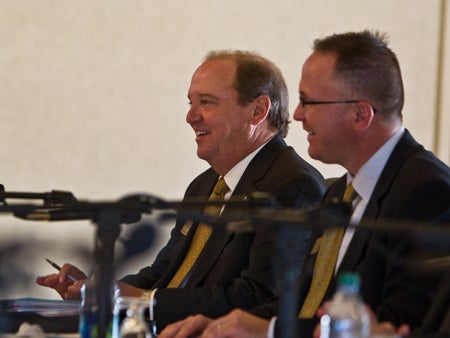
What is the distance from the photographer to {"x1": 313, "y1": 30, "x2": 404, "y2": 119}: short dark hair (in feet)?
9.87

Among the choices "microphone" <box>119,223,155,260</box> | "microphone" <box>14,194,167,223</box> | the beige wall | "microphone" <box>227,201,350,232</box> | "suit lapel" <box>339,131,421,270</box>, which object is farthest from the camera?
the beige wall

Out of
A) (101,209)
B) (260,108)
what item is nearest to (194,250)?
(260,108)

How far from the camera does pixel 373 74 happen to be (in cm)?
302

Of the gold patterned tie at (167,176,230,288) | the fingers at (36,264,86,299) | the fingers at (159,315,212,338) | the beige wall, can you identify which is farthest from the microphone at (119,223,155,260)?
the beige wall

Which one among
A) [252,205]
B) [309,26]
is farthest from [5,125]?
[252,205]

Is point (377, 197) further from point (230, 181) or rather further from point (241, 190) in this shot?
point (230, 181)

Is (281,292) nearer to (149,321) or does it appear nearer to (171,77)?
(149,321)

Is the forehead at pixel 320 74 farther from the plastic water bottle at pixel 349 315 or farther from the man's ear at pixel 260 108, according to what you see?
the plastic water bottle at pixel 349 315

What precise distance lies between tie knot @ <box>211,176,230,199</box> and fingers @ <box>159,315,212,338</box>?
107 cm

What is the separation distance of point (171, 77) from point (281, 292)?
13.7 feet

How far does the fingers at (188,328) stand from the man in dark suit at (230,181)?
0.43m

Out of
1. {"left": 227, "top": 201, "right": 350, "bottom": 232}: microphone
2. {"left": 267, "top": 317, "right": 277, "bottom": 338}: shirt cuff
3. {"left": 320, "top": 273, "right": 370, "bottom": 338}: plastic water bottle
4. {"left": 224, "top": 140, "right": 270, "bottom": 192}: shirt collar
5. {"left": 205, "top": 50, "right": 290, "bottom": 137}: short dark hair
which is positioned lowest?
{"left": 267, "top": 317, "right": 277, "bottom": 338}: shirt cuff

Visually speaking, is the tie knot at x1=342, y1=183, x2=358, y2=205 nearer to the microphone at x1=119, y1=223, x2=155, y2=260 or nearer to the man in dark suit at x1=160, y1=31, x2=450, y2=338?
the man in dark suit at x1=160, y1=31, x2=450, y2=338

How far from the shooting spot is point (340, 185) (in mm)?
3166
